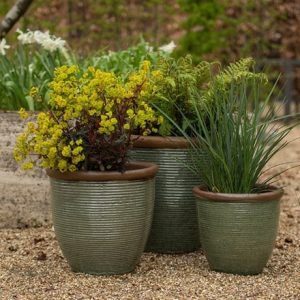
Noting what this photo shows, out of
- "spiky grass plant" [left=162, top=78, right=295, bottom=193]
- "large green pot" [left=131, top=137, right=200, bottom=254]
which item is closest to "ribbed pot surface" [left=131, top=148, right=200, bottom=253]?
"large green pot" [left=131, top=137, right=200, bottom=254]

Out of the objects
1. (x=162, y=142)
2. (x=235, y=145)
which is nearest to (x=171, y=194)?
(x=162, y=142)

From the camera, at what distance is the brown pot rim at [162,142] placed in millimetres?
4023

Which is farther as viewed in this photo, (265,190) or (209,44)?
(209,44)

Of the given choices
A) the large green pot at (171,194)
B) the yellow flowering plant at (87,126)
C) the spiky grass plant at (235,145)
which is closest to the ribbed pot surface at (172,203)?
the large green pot at (171,194)

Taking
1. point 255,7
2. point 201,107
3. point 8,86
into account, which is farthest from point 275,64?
point 201,107

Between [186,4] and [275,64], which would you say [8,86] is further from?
[275,64]

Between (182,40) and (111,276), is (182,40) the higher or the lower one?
the higher one

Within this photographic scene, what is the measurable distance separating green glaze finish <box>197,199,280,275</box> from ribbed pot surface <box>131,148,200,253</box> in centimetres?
29

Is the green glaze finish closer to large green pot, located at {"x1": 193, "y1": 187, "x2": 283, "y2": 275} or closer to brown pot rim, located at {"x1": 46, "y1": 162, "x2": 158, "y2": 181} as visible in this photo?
large green pot, located at {"x1": 193, "y1": 187, "x2": 283, "y2": 275}

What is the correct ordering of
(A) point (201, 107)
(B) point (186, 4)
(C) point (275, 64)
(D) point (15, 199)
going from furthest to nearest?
(C) point (275, 64)
(B) point (186, 4)
(D) point (15, 199)
(A) point (201, 107)

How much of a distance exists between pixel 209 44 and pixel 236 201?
22.9 feet

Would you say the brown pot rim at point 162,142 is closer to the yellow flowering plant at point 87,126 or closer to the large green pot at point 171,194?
the large green pot at point 171,194

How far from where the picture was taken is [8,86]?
5.15 m

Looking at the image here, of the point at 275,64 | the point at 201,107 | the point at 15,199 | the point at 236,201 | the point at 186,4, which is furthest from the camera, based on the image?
the point at 275,64
